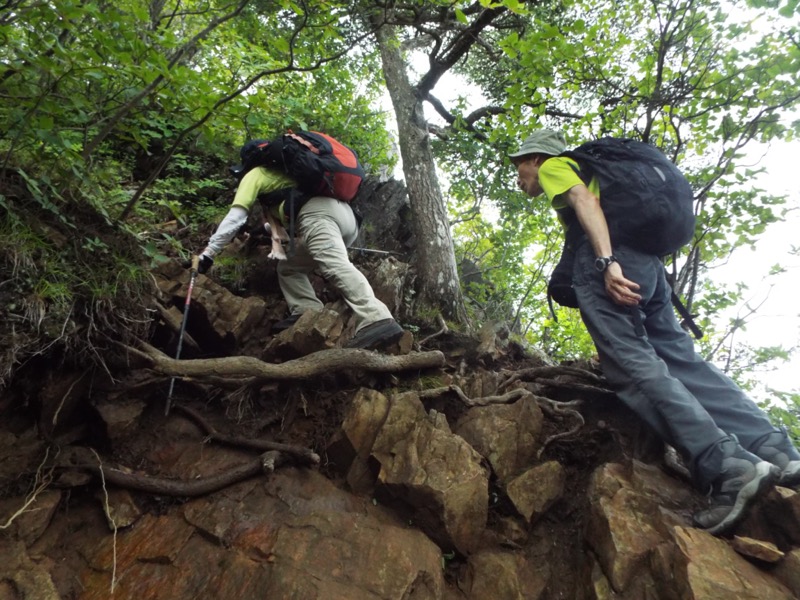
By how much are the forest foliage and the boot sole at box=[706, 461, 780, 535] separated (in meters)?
2.72

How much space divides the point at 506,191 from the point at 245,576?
8411mm

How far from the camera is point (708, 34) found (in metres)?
5.19

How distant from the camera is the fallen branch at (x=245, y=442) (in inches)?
141

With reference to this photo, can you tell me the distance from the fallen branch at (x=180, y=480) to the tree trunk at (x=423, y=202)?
11.0 feet

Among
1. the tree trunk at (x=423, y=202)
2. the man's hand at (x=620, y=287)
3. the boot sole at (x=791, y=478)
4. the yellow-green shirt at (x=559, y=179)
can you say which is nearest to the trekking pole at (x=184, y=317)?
the tree trunk at (x=423, y=202)

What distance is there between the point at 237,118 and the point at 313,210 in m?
1.33

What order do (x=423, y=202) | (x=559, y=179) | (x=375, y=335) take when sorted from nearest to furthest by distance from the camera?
(x=559, y=179), (x=375, y=335), (x=423, y=202)

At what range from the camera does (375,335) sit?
14.1 feet

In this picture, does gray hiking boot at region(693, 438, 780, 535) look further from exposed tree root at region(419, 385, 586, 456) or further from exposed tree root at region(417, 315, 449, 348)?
exposed tree root at region(417, 315, 449, 348)

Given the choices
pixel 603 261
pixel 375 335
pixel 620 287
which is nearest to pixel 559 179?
pixel 603 261

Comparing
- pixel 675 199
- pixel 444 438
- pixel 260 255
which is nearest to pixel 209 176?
pixel 260 255

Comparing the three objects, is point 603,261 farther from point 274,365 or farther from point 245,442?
point 245,442

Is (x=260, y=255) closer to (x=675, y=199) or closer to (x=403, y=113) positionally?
(x=403, y=113)

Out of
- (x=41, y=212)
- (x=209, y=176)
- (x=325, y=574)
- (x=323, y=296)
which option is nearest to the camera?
(x=325, y=574)
